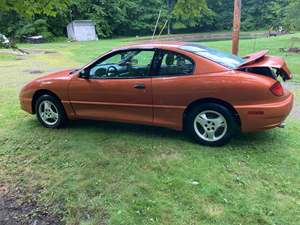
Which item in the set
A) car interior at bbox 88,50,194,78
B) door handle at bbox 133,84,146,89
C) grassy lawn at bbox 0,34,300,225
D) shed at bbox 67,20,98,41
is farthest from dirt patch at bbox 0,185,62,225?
shed at bbox 67,20,98,41

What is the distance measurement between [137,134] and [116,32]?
1717 inches

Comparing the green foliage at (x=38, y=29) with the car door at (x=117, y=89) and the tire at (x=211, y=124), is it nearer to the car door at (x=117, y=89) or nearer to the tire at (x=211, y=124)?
the car door at (x=117, y=89)

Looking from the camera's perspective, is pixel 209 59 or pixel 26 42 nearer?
pixel 209 59

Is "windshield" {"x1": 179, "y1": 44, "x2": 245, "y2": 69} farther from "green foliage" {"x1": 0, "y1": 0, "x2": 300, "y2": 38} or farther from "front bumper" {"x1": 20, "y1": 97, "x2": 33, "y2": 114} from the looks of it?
"green foliage" {"x1": 0, "y1": 0, "x2": 300, "y2": 38}

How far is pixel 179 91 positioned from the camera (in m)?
5.04

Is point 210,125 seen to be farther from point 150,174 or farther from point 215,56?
point 150,174

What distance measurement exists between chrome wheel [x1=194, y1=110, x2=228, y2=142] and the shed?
1462 inches

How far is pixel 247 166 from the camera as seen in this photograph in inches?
177

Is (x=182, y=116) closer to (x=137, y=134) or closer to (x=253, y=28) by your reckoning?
(x=137, y=134)

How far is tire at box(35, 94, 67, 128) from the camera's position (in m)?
5.97

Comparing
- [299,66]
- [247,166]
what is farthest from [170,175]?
[299,66]

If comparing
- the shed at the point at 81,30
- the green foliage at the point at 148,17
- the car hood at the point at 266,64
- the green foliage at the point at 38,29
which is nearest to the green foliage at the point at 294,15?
the green foliage at the point at 148,17

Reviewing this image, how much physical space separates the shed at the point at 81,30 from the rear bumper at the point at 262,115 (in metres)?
37.5

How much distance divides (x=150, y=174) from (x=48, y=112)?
2554mm
